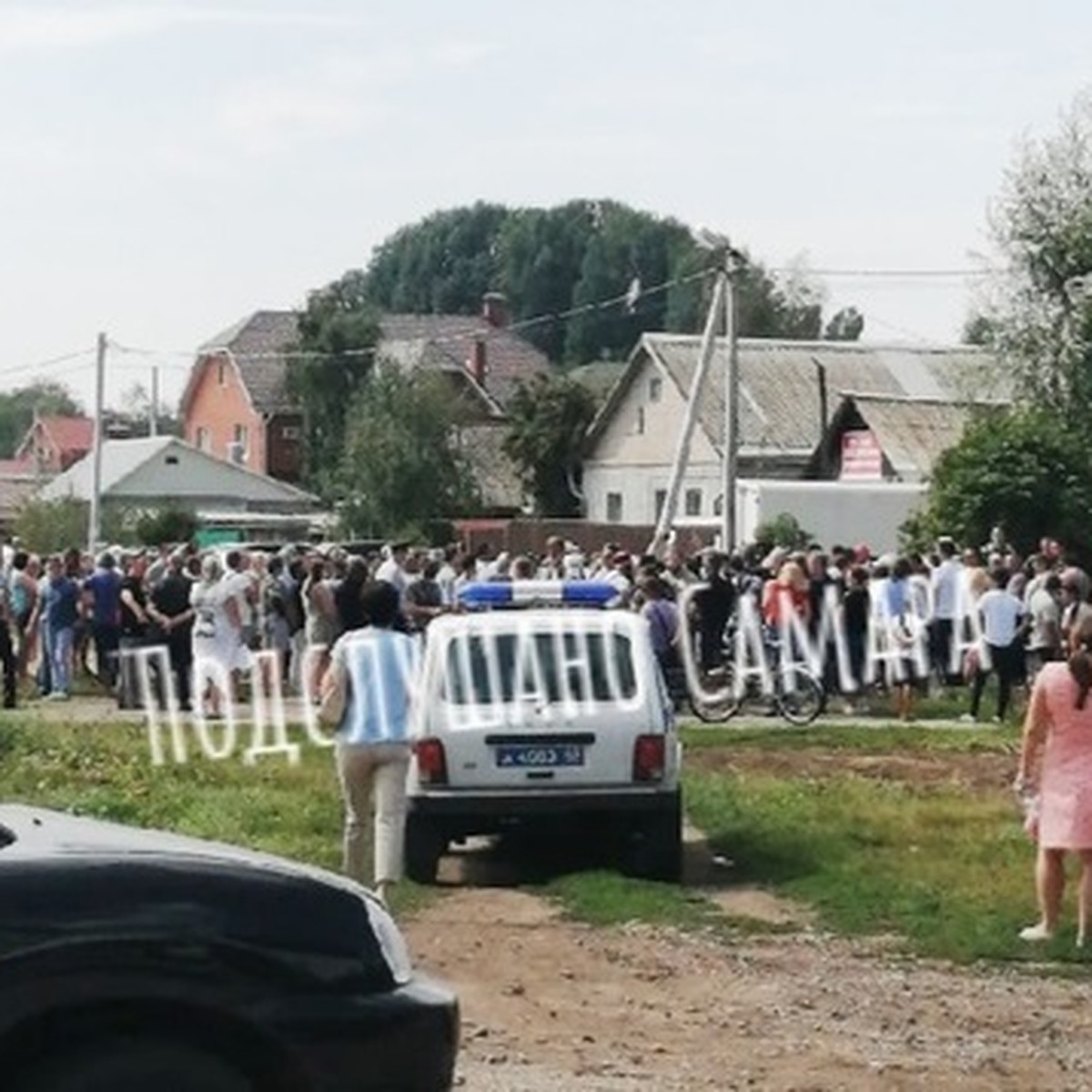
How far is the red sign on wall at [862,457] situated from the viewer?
6775 centimetres

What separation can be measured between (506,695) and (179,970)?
1037 centimetres

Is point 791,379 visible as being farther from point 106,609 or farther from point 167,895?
point 167,895

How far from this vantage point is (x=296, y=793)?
22.1m

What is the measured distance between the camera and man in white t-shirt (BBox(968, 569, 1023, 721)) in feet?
101

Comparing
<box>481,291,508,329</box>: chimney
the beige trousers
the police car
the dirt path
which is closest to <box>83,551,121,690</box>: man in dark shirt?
the police car

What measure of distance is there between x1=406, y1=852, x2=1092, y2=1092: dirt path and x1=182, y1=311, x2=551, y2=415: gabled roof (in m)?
87.1

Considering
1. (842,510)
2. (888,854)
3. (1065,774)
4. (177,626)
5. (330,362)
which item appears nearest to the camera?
(1065,774)

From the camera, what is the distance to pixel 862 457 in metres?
69.2

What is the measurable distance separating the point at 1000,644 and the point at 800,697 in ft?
6.86

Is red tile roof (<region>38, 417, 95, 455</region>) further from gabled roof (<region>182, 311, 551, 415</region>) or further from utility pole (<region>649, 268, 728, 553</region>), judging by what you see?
utility pole (<region>649, 268, 728, 553</region>)

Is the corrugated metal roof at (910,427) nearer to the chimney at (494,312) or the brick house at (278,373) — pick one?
the brick house at (278,373)

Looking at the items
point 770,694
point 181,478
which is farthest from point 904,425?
point 770,694

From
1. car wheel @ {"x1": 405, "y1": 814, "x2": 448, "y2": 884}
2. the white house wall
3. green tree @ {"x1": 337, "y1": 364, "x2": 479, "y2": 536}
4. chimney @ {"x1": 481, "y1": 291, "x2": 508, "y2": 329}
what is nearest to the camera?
car wheel @ {"x1": 405, "y1": 814, "x2": 448, "y2": 884}

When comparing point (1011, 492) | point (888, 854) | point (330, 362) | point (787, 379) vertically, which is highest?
point (330, 362)
